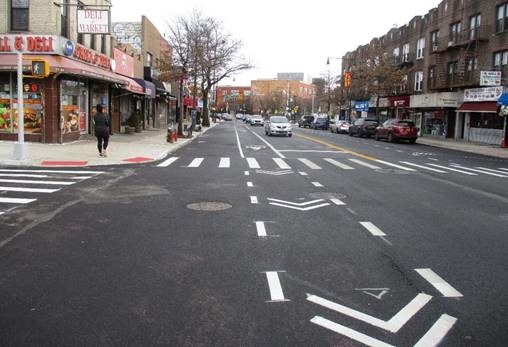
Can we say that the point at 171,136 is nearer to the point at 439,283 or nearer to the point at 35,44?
the point at 35,44

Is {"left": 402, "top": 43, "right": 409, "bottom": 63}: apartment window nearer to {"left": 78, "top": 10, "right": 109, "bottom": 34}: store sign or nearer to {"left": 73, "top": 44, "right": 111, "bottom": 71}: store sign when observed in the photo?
{"left": 73, "top": 44, "right": 111, "bottom": 71}: store sign

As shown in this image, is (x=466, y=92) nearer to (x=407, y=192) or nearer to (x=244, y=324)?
(x=407, y=192)

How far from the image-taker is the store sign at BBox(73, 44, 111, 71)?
23.8m

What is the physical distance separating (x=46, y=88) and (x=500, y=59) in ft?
98.8

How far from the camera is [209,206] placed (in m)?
9.95

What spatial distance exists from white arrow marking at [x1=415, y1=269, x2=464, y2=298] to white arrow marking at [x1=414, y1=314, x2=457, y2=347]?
2.04ft

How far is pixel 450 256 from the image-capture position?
668 centimetres

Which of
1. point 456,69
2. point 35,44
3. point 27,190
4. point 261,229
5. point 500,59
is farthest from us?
point 456,69

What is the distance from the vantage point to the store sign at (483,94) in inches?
1398

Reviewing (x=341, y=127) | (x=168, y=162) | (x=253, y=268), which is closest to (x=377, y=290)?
(x=253, y=268)

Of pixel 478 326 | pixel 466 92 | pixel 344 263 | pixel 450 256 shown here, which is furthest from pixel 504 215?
pixel 466 92

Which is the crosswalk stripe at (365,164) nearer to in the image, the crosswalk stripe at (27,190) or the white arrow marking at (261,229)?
the white arrow marking at (261,229)

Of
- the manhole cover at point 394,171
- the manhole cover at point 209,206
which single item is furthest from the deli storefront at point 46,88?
the manhole cover at point 209,206

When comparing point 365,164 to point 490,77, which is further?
point 490,77
